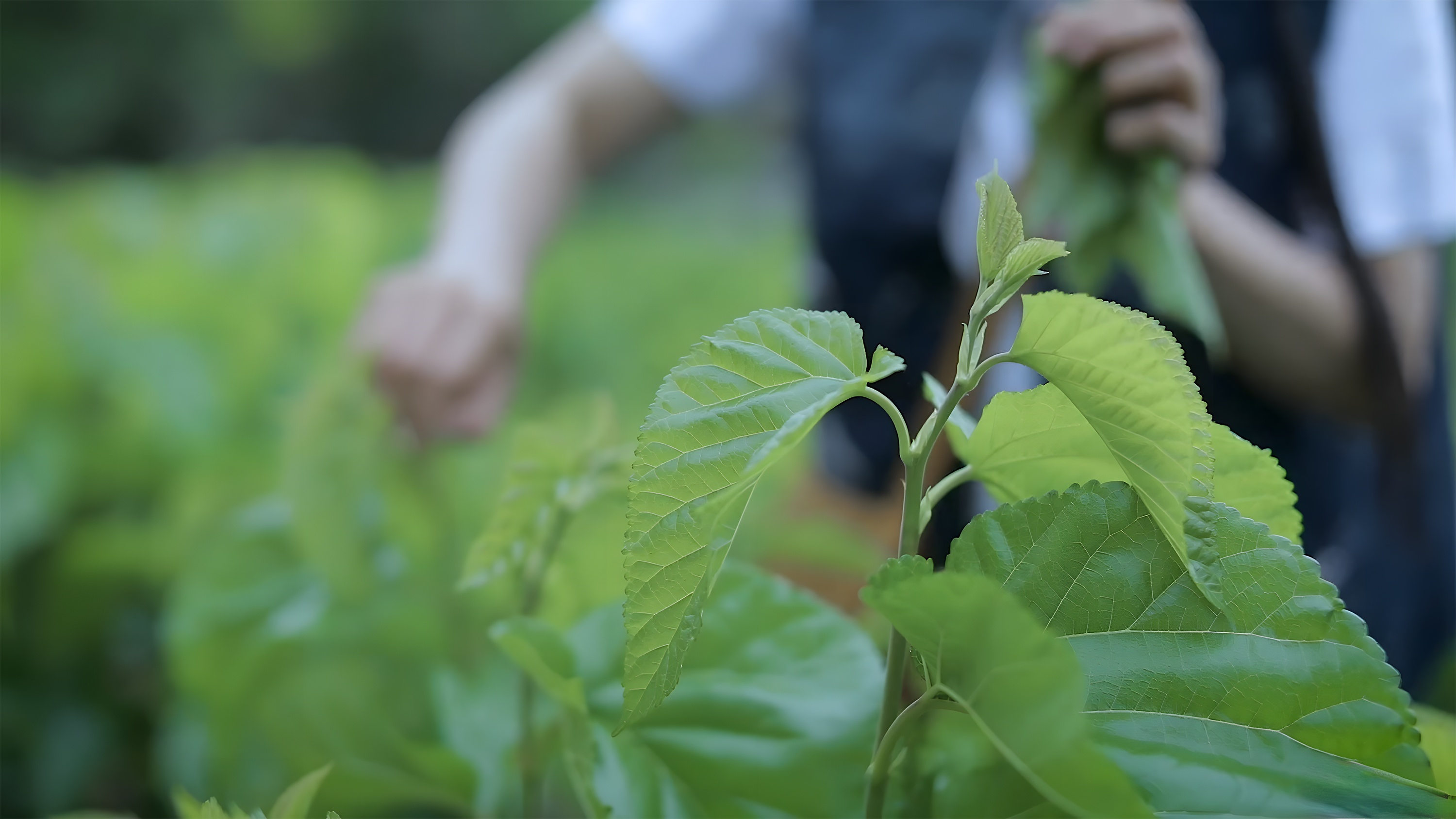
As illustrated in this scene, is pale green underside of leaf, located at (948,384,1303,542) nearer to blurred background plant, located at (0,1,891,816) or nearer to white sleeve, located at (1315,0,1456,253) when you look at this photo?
blurred background plant, located at (0,1,891,816)

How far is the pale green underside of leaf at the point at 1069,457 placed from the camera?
210 millimetres

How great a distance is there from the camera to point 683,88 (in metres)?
1.04

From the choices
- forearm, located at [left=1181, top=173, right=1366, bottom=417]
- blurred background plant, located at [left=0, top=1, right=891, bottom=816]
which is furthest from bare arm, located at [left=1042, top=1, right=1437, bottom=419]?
blurred background plant, located at [left=0, top=1, right=891, bottom=816]

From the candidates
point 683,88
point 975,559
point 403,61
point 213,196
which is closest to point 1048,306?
point 975,559

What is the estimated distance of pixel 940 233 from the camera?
0.79m

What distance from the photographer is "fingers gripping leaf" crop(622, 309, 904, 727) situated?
0.19m

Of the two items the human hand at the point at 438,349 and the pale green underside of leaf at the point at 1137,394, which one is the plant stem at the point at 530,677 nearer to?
the pale green underside of leaf at the point at 1137,394

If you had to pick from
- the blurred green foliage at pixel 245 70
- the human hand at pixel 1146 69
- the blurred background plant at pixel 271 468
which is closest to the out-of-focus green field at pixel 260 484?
the blurred background plant at pixel 271 468

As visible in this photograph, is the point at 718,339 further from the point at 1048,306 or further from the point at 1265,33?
the point at 1265,33

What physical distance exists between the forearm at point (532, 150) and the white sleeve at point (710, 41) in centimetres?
2

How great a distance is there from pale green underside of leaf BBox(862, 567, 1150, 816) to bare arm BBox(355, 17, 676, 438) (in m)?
0.56

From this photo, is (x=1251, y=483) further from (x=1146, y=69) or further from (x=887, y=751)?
(x=1146, y=69)

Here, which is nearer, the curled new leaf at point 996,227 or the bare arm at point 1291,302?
the curled new leaf at point 996,227

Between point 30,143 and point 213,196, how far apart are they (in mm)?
1518
